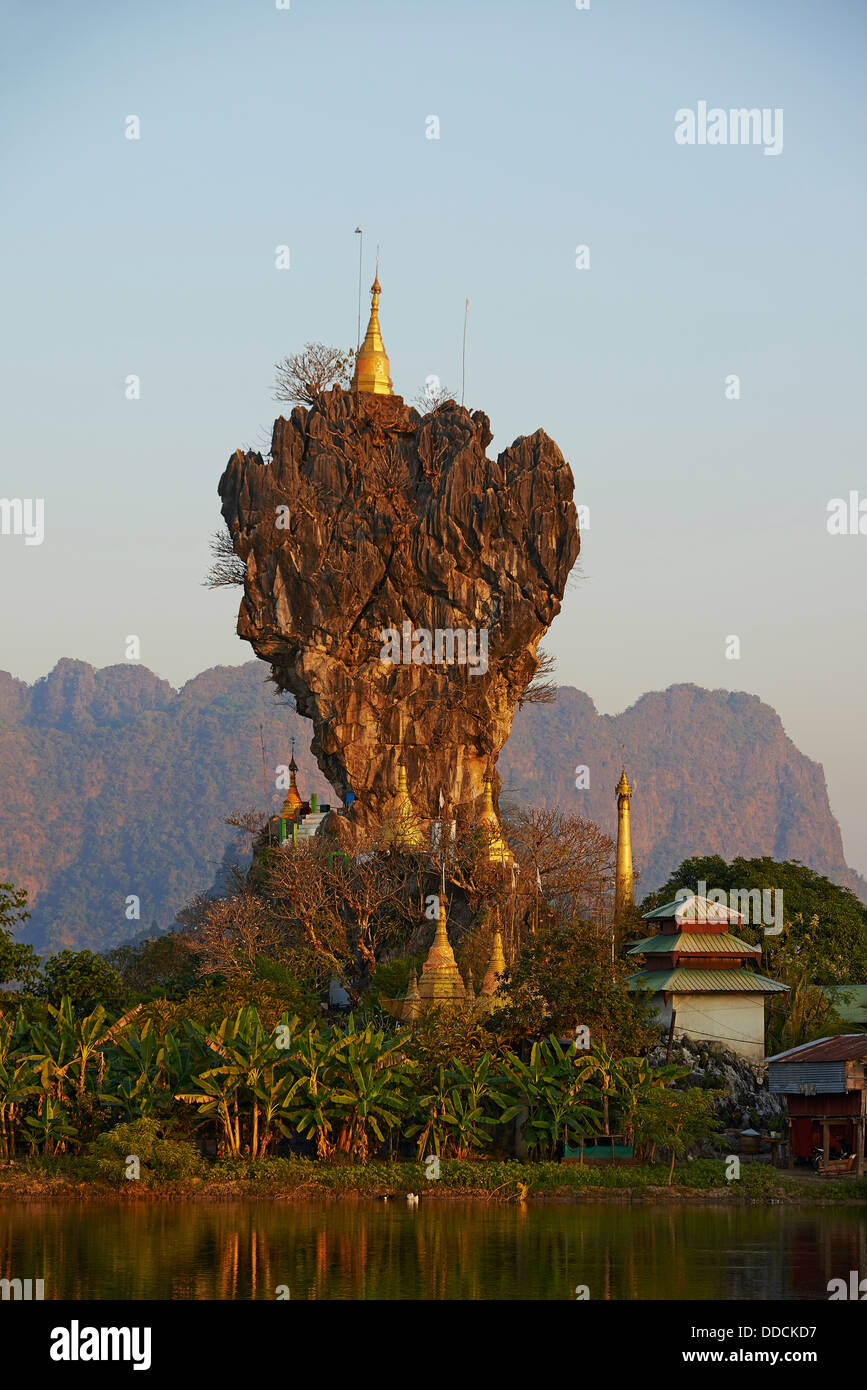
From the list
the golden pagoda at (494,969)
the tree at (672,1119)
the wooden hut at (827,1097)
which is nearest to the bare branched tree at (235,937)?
the golden pagoda at (494,969)

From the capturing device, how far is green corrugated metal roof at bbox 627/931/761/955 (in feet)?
151

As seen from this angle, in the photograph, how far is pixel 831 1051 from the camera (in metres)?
39.0

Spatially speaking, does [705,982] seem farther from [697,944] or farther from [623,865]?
[623,865]

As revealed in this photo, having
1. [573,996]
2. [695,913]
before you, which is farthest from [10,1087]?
[695,913]

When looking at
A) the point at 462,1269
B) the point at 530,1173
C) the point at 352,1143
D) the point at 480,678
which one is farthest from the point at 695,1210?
the point at 480,678

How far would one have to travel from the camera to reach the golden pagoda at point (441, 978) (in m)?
43.7

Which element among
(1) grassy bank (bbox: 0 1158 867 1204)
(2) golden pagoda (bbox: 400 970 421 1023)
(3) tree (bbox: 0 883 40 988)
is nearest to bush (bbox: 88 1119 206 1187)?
(1) grassy bank (bbox: 0 1158 867 1204)

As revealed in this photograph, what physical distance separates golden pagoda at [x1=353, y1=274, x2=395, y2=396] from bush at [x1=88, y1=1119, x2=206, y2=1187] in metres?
43.1

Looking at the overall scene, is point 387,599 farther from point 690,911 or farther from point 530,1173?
point 530,1173

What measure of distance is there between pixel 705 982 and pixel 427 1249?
18221 mm

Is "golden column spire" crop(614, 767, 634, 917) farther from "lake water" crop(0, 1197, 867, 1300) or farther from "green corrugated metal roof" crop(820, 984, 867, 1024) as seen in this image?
"lake water" crop(0, 1197, 867, 1300)

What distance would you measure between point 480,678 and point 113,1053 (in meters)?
32.7

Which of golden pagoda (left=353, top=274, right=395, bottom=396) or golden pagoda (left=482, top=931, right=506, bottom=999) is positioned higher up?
golden pagoda (left=353, top=274, right=395, bottom=396)

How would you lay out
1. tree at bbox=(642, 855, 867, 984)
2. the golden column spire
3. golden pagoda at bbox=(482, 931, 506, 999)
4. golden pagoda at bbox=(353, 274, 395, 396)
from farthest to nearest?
golden pagoda at bbox=(353, 274, 395, 396), the golden column spire, tree at bbox=(642, 855, 867, 984), golden pagoda at bbox=(482, 931, 506, 999)
